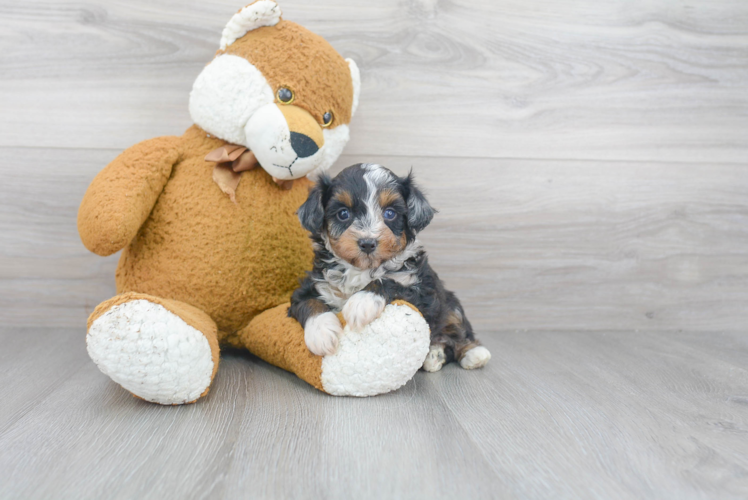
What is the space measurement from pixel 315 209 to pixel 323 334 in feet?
1.11

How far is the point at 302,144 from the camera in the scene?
1.55 m

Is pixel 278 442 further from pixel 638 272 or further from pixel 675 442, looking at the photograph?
pixel 638 272

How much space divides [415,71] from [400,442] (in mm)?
1443

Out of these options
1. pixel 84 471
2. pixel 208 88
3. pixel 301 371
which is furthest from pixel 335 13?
pixel 84 471

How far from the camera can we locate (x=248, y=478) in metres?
1.00

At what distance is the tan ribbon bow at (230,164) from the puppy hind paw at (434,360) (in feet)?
2.41

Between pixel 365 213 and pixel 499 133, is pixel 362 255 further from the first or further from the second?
pixel 499 133

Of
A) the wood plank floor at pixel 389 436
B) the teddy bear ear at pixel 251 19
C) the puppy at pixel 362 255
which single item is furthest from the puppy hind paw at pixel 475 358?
the teddy bear ear at pixel 251 19

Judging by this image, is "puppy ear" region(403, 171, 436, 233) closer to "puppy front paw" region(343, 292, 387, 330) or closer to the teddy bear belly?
"puppy front paw" region(343, 292, 387, 330)

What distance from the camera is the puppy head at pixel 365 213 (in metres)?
1.40

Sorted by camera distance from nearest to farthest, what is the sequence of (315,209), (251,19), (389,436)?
(389,436) → (315,209) → (251,19)

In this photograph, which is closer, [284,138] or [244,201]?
[284,138]

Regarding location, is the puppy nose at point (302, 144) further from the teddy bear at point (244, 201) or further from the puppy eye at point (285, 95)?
Result: the puppy eye at point (285, 95)

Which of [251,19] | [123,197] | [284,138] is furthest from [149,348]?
[251,19]
